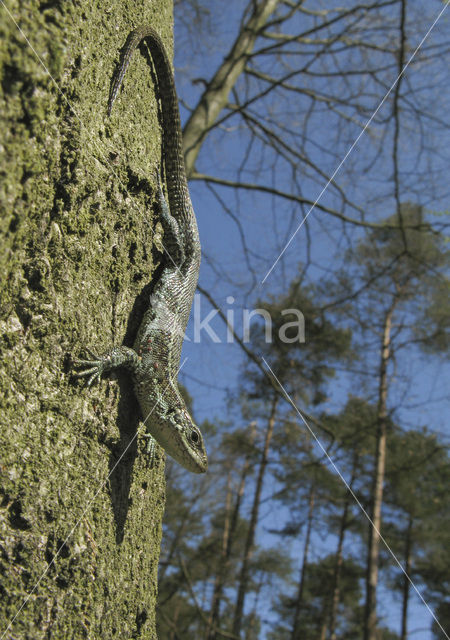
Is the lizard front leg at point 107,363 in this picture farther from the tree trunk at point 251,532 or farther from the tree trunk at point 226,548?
the tree trunk at point 226,548

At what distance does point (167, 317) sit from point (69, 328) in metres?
0.57

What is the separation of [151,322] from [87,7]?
113 centimetres

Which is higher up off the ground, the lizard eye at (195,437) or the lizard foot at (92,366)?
the lizard eye at (195,437)

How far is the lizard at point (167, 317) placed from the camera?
6.53ft

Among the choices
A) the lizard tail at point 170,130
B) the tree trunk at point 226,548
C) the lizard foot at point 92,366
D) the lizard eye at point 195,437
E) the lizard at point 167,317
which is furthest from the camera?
the tree trunk at point 226,548

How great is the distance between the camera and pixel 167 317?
85.1 inches

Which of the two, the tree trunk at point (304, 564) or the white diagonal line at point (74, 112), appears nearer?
the white diagonal line at point (74, 112)

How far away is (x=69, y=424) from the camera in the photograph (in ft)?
5.25

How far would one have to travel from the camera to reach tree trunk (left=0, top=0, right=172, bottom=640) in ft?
4.55

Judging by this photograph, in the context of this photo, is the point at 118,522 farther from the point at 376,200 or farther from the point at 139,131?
the point at 376,200

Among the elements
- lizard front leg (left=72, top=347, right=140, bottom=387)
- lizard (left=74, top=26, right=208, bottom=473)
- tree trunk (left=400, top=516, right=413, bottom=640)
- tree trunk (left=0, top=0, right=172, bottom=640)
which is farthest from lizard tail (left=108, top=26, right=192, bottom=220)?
tree trunk (left=400, top=516, right=413, bottom=640)

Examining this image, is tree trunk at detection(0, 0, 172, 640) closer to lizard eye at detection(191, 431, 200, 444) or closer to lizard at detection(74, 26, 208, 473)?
lizard at detection(74, 26, 208, 473)

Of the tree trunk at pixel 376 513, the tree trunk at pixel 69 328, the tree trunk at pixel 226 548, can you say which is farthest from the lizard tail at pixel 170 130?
the tree trunk at pixel 226 548

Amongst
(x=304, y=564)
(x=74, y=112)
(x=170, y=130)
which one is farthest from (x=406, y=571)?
(x=74, y=112)
